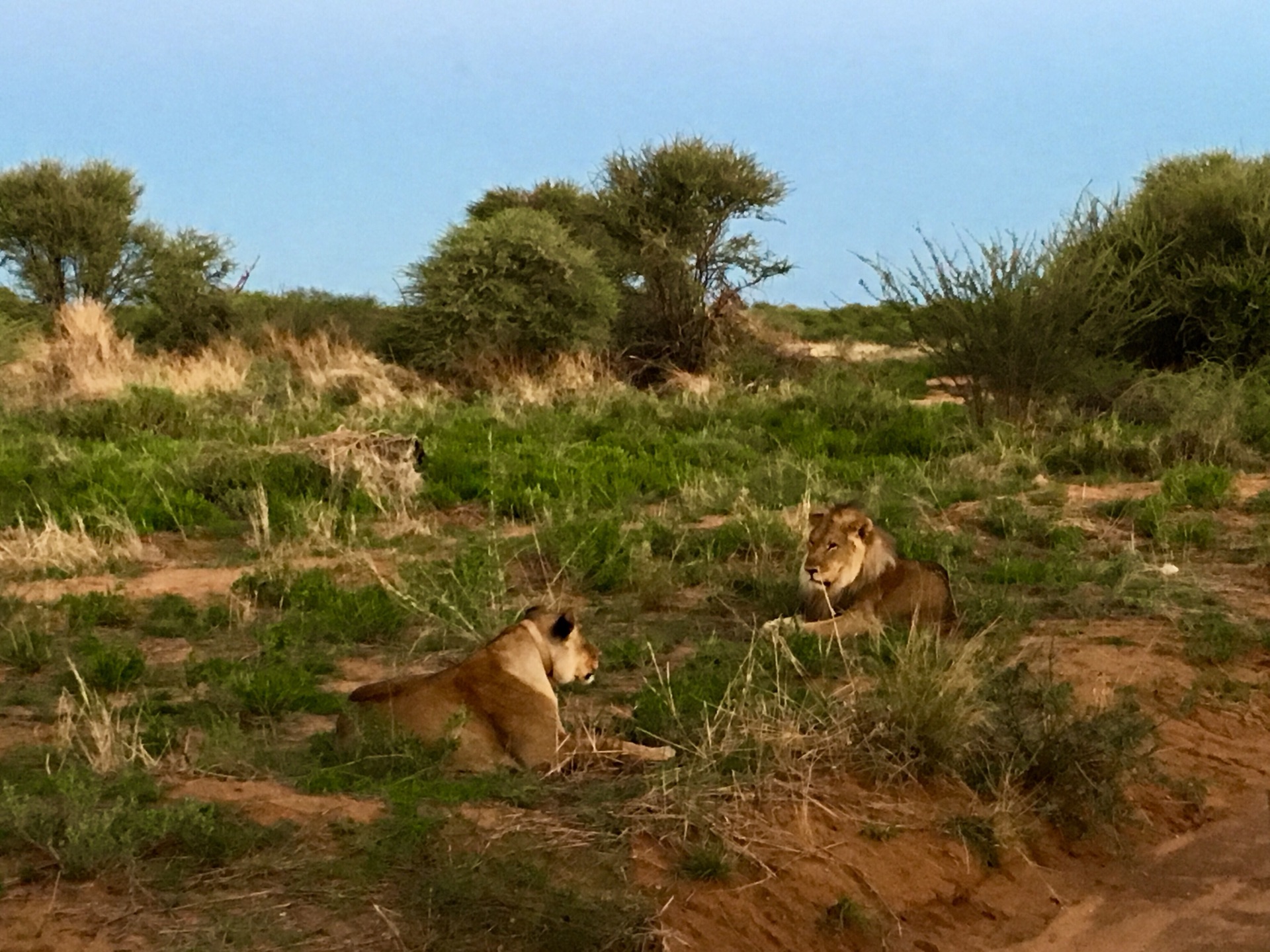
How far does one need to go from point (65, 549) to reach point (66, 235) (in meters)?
20.5

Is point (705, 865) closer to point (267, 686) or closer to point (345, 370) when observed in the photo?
point (267, 686)

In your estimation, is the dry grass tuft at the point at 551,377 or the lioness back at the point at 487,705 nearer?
the lioness back at the point at 487,705

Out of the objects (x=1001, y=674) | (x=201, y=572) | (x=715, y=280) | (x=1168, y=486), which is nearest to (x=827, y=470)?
(x=1168, y=486)

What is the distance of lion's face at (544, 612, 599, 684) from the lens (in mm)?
6070

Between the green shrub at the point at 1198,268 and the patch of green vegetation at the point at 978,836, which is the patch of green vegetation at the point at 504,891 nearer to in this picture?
the patch of green vegetation at the point at 978,836

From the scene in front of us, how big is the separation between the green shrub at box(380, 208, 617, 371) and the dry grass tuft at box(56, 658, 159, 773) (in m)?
15.7

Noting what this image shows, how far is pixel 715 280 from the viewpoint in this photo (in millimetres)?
24391

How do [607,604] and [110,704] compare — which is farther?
[607,604]

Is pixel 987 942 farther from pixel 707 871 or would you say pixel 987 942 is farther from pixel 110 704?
pixel 110 704

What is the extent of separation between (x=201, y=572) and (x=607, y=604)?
283 centimetres

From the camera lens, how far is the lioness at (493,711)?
5.33 meters

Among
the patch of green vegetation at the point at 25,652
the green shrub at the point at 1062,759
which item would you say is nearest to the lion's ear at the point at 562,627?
the green shrub at the point at 1062,759

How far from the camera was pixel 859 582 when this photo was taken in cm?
775

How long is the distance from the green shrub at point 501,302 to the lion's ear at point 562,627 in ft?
50.8
